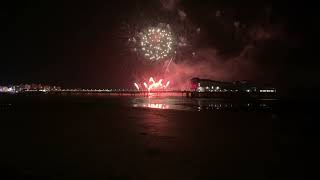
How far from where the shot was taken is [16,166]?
1491 cm

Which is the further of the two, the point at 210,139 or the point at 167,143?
the point at 210,139

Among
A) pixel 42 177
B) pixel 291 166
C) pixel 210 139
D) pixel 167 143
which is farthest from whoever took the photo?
pixel 210 139

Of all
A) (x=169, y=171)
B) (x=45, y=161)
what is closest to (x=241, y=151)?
(x=169, y=171)

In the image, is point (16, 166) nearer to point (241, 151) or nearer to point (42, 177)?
point (42, 177)

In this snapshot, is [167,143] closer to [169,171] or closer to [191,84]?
[169,171]

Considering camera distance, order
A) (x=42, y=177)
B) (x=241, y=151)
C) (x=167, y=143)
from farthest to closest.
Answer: (x=167, y=143), (x=241, y=151), (x=42, y=177)

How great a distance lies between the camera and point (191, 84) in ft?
633

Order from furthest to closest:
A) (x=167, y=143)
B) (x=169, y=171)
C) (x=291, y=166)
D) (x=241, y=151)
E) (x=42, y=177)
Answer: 1. (x=167, y=143)
2. (x=241, y=151)
3. (x=291, y=166)
4. (x=169, y=171)
5. (x=42, y=177)

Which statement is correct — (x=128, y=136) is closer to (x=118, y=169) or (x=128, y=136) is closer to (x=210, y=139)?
(x=210, y=139)

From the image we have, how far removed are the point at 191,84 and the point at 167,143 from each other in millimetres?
172404

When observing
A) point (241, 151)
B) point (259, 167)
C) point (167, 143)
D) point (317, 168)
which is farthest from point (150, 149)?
point (317, 168)

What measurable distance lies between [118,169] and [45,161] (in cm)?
332

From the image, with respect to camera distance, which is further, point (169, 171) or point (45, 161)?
point (45, 161)

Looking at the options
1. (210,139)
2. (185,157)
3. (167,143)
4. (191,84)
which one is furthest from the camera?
(191,84)
